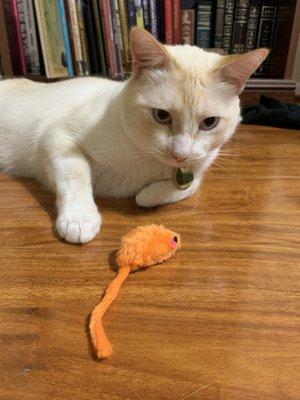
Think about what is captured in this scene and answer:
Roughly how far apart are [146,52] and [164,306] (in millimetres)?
542

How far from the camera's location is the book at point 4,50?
185 cm

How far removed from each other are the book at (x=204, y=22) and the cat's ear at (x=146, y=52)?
1252 mm

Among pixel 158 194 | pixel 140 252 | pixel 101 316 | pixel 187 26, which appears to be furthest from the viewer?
pixel 187 26

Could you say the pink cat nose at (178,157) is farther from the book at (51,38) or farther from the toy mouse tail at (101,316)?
the book at (51,38)

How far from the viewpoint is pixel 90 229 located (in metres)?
0.89

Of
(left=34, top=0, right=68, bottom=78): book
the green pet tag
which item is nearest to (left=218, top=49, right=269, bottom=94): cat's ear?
the green pet tag

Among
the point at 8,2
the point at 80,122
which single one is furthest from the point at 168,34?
the point at 80,122

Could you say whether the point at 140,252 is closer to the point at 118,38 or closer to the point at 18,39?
the point at 118,38

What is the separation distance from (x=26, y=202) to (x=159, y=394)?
2.21ft

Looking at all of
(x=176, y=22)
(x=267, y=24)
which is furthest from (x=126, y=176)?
(x=267, y=24)

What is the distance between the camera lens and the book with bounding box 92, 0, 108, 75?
1858 mm

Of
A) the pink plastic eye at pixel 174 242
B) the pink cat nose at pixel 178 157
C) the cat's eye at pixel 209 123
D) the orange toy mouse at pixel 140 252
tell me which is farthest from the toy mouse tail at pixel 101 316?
the cat's eye at pixel 209 123

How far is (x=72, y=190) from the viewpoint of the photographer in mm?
974

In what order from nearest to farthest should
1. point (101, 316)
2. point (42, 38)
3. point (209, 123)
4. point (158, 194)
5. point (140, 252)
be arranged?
point (101, 316) → point (140, 252) → point (209, 123) → point (158, 194) → point (42, 38)
